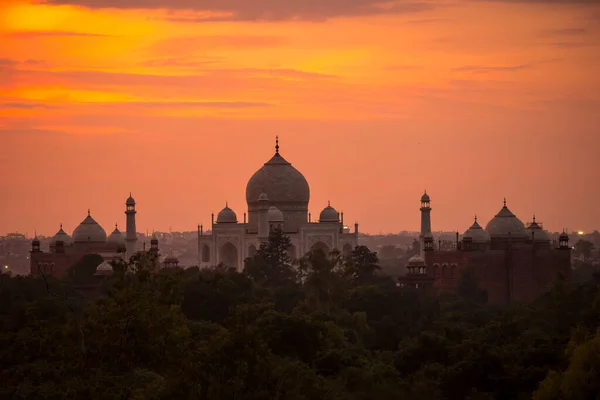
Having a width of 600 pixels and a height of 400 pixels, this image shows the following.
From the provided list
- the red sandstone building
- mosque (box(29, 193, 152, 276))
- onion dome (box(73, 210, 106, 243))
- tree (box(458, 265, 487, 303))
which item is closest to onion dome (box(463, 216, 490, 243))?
the red sandstone building

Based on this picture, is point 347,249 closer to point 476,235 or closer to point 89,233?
point 476,235

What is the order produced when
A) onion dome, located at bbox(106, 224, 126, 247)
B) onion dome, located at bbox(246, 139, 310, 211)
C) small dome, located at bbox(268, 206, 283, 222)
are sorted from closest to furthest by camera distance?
small dome, located at bbox(268, 206, 283, 222)
onion dome, located at bbox(246, 139, 310, 211)
onion dome, located at bbox(106, 224, 126, 247)

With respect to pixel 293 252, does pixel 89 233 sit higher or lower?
higher

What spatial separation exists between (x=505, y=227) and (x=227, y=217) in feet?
42.7

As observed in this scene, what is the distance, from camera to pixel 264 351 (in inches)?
1284

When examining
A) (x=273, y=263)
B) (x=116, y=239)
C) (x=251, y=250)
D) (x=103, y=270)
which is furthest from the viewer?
(x=116, y=239)

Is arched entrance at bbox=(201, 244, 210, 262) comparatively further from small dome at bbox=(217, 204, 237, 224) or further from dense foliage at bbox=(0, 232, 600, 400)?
dense foliage at bbox=(0, 232, 600, 400)

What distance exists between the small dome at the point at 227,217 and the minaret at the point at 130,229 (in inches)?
162

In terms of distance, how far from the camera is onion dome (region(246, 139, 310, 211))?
74.8 m

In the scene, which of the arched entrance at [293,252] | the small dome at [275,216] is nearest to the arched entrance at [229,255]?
the arched entrance at [293,252]

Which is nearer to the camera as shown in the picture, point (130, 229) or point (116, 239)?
point (130, 229)

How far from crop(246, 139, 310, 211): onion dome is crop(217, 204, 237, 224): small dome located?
1286 millimetres

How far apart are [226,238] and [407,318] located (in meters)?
20.7

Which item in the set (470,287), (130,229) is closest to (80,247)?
(130,229)
